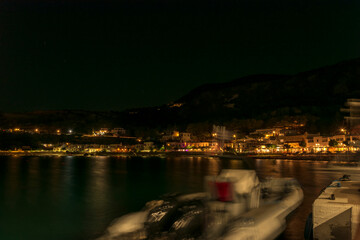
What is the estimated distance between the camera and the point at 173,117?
533ft

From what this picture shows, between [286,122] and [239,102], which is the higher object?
[239,102]

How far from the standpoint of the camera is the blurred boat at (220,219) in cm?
604

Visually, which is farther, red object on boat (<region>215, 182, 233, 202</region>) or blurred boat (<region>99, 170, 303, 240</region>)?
red object on boat (<region>215, 182, 233, 202</region>)

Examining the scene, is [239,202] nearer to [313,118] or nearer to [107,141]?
[313,118]

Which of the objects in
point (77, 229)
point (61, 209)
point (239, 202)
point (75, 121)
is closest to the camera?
point (239, 202)

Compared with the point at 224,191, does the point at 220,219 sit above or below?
below

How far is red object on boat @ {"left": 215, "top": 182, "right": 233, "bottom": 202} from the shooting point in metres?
6.34

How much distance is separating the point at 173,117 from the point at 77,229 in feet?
501

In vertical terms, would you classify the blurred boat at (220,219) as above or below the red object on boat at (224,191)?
below

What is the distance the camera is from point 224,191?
6.38 m

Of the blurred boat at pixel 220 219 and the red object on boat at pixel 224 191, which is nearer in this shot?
the blurred boat at pixel 220 219

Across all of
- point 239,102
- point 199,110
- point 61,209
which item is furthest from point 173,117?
point 61,209

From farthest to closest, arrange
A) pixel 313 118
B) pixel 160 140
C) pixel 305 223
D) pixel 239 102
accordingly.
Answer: pixel 239 102
pixel 160 140
pixel 313 118
pixel 305 223

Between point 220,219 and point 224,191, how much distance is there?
491mm
